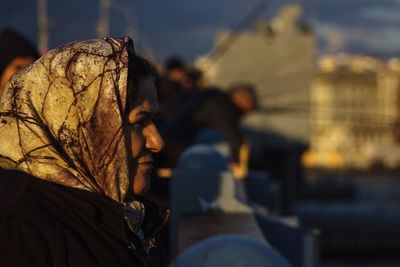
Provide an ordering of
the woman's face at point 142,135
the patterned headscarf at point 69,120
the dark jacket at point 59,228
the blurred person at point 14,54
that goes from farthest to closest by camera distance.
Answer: the blurred person at point 14,54, the woman's face at point 142,135, the patterned headscarf at point 69,120, the dark jacket at point 59,228

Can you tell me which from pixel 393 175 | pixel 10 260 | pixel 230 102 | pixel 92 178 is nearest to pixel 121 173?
pixel 92 178

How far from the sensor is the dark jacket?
1.83m

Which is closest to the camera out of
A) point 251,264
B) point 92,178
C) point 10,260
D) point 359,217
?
point 10,260

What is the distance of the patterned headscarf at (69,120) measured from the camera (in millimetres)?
2059

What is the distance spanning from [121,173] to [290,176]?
1715 cm

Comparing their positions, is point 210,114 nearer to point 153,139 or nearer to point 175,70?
point 175,70

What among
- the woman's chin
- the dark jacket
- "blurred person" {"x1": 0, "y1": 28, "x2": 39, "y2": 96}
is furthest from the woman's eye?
"blurred person" {"x1": 0, "y1": 28, "x2": 39, "y2": 96}

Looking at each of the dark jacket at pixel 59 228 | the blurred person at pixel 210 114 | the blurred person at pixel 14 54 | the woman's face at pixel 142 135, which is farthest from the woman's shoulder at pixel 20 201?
the blurred person at pixel 210 114

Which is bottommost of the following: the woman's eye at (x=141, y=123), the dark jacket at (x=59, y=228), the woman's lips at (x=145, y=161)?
the dark jacket at (x=59, y=228)

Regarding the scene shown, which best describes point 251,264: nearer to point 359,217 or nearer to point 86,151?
point 86,151

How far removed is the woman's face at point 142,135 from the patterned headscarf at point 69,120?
8cm

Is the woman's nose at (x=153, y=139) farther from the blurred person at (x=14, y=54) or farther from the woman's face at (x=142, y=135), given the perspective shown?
the blurred person at (x=14, y=54)

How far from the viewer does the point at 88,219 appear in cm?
197

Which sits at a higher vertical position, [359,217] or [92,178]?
[92,178]
